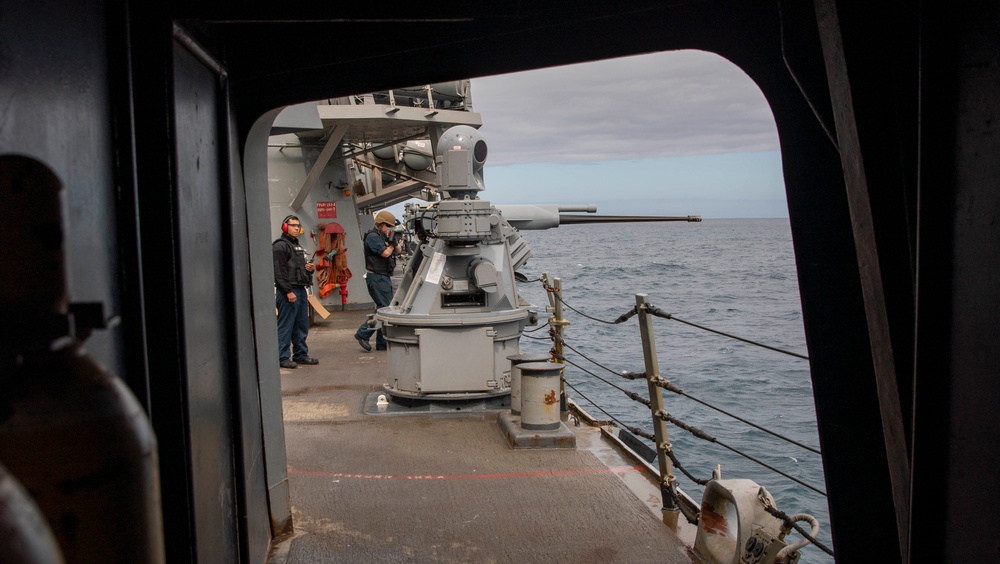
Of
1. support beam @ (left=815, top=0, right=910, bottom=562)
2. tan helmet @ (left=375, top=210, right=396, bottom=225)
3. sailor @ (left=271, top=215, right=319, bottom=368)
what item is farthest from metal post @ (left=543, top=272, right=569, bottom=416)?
support beam @ (left=815, top=0, right=910, bottom=562)

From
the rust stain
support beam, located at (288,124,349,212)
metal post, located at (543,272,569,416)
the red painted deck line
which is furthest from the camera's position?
support beam, located at (288,124,349,212)

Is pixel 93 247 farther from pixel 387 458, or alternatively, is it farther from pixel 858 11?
pixel 387 458

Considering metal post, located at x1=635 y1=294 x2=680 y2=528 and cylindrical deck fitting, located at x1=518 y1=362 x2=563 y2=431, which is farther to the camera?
cylindrical deck fitting, located at x1=518 y1=362 x2=563 y2=431

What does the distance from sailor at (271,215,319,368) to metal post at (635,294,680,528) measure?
20.2 ft

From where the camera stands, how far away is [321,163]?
51.9 feet

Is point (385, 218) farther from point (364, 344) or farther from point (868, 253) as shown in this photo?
point (868, 253)

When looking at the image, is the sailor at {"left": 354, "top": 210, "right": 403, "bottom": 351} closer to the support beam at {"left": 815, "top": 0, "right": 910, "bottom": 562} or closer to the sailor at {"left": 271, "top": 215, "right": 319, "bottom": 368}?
the sailor at {"left": 271, "top": 215, "right": 319, "bottom": 368}

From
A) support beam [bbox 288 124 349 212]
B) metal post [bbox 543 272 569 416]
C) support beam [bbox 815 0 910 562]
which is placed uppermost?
support beam [bbox 288 124 349 212]

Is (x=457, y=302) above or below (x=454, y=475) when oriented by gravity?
above

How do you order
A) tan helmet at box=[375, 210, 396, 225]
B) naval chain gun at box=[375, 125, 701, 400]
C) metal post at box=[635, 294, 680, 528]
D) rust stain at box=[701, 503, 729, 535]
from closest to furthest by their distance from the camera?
rust stain at box=[701, 503, 729, 535] → metal post at box=[635, 294, 680, 528] → naval chain gun at box=[375, 125, 701, 400] → tan helmet at box=[375, 210, 396, 225]

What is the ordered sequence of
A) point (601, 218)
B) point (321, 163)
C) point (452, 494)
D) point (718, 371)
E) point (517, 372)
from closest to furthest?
point (452, 494) → point (517, 372) → point (601, 218) → point (321, 163) → point (718, 371)

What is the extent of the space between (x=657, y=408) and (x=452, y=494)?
1598mm

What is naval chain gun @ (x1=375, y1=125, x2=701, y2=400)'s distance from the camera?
8.95 metres

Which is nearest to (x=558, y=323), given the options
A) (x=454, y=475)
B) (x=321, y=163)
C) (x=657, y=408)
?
(x=454, y=475)
